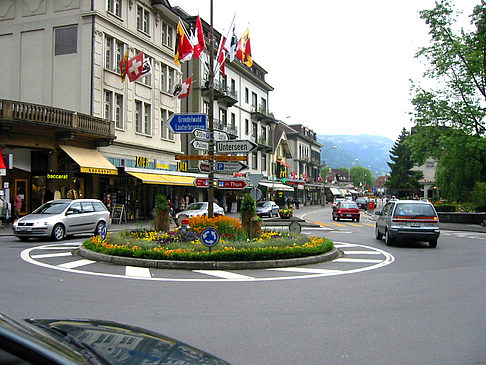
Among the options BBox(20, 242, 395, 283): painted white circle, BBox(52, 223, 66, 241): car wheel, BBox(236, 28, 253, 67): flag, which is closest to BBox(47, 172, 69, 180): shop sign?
BBox(52, 223, 66, 241): car wheel

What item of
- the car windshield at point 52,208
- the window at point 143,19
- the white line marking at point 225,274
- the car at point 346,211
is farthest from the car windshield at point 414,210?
the window at point 143,19

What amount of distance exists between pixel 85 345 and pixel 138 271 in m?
7.78

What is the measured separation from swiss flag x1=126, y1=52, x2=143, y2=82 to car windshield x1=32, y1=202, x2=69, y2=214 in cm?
1071

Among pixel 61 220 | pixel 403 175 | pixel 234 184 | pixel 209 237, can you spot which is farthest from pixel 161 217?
pixel 403 175

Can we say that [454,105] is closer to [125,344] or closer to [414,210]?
[414,210]

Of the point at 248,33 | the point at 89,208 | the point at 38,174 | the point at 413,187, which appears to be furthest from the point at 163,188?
the point at 413,187

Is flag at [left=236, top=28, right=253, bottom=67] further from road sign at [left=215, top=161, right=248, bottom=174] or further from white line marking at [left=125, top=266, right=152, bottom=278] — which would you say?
white line marking at [left=125, top=266, right=152, bottom=278]

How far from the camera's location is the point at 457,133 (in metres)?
31.5

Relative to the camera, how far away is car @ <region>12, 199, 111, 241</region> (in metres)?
16.4

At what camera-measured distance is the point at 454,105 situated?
32.8 meters

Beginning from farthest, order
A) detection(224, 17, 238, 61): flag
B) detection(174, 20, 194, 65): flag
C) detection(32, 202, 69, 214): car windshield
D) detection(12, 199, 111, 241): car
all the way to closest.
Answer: detection(32, 202, 69, 214): car windshield < detection(12, 199, 111, 241): car < detection(174, 20, 194, 65): flag < detection(224, 17, 238, 61): flag

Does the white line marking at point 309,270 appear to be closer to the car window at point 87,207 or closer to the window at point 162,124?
the car window at point 87,207

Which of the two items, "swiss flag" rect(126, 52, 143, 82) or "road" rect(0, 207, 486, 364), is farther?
"swiss flag" rect(126, 52, 143, 82)

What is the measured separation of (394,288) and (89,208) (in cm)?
1403
